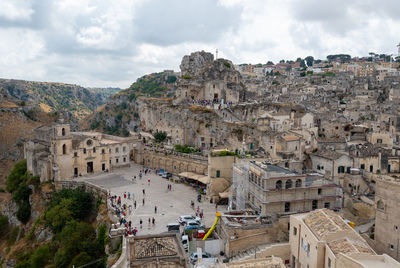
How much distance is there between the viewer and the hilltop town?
81.5 feet

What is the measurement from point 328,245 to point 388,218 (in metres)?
8.17

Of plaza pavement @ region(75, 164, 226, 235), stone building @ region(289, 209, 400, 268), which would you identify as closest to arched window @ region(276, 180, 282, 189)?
stone building @ region(289, 209, 400, 268)

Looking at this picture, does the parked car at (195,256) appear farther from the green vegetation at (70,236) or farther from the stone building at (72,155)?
the stone building at (72,155)

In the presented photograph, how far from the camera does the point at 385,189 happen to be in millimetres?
27219

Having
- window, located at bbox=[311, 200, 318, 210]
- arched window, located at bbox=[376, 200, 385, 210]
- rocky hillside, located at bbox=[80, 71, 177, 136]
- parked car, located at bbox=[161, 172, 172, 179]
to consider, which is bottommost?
parked car, located at bbox=[161, 172, 172, 179]

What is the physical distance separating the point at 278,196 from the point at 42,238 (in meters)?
30.4

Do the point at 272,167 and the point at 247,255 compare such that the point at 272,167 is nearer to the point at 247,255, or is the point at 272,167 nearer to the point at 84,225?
the point at 247,255

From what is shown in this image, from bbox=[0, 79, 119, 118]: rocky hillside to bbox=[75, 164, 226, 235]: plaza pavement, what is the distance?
7037cm

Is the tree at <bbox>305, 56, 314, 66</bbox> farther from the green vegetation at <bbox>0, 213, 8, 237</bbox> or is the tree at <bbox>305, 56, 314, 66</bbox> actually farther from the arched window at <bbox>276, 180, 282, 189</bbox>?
the arched window at <bbox>276, 180, 282, 189</bbox>

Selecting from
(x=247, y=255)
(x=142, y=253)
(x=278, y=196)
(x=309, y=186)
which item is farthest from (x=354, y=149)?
(x=142, y=253)

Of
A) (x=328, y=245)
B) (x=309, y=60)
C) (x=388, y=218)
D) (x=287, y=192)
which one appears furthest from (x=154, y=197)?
(x=309, y=60)

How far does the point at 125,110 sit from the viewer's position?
12000 cm

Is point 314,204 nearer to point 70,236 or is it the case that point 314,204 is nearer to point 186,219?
point 186,219

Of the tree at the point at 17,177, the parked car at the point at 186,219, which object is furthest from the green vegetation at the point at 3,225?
the parked car at the point at 186,219
